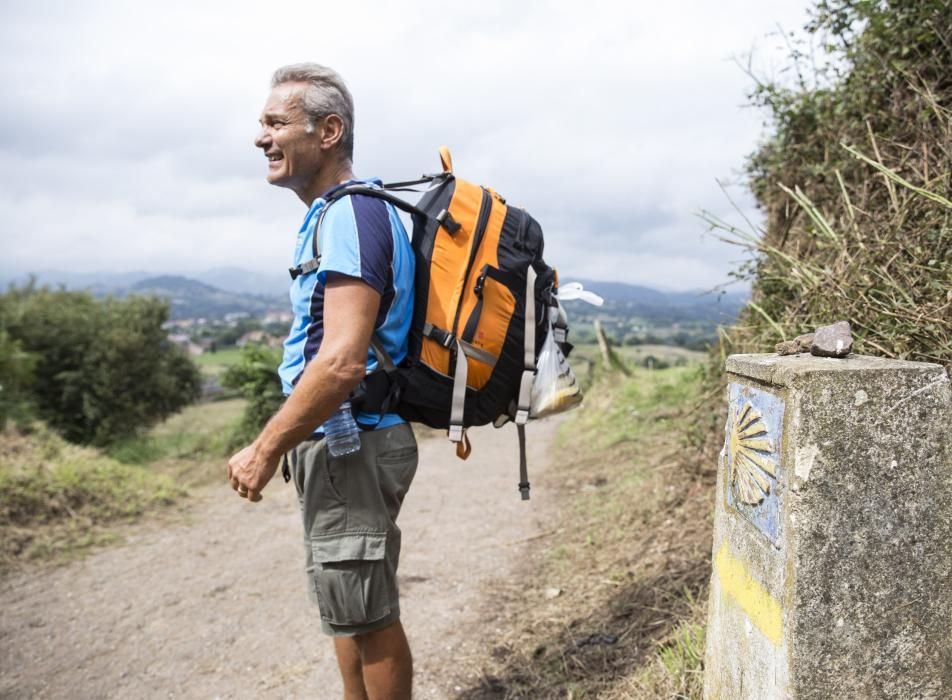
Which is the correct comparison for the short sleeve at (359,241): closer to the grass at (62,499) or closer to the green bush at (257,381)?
the grass at (62,499)

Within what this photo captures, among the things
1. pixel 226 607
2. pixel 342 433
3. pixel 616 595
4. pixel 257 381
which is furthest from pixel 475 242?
pixel 257 381

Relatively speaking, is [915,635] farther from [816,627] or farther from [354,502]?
[354,502]

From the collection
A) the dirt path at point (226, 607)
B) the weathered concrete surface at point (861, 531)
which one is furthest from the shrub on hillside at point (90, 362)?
the weathered concrete surface at point (861, 531)

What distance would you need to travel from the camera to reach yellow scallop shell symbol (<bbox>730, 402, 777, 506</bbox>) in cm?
183

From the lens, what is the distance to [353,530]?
227cm

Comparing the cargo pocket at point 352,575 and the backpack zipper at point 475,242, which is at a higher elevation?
the backpack zipper at point 475,242

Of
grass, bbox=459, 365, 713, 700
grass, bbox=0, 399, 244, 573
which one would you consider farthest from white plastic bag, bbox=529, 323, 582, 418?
grass, bbox=0, 399, 244, 573

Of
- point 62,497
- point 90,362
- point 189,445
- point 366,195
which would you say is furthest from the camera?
point 90,362

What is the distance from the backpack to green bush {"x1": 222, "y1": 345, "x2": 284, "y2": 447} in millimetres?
8128

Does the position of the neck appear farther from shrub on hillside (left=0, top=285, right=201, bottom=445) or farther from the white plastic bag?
shrub on hillside (left=0, top=285, right=201, bottom=445)

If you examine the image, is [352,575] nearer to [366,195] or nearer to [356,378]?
[356,378]

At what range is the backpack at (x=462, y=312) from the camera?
2.24 meters

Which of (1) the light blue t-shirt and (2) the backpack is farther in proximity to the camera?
(2) the backpack

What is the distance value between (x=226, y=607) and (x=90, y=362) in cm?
2493
